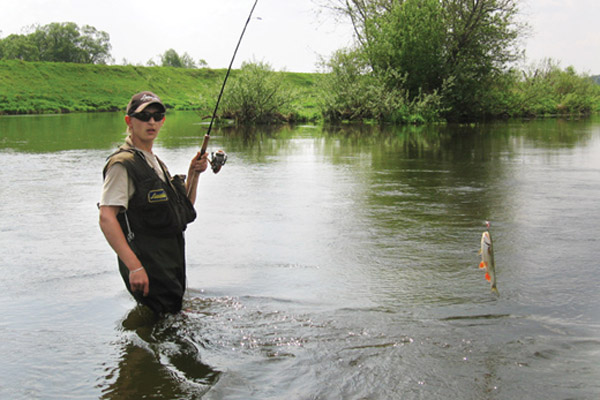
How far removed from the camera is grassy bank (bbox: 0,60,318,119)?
195ft

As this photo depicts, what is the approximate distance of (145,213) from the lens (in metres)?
3.69

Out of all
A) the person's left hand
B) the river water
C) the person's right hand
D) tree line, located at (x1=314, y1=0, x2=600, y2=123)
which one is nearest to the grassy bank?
tree line, located at (x1=314, y1=0, x2=600, y2=123)

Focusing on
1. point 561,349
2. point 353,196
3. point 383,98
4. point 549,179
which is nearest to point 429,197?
point 353,196

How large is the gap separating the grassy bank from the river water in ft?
98.2

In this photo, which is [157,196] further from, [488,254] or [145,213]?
[488,254]

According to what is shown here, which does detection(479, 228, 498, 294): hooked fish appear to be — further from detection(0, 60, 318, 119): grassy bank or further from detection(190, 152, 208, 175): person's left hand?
detection(0, 60, 318, 119): grassy bank

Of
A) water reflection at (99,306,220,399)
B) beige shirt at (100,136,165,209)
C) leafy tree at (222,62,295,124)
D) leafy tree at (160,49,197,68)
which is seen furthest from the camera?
leafy tree at (160,49,197,68)

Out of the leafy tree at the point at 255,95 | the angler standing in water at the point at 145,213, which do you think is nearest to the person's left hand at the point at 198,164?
the angler standing in water at the point at 145,213

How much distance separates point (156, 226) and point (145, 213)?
0.12m

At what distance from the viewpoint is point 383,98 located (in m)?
31.7

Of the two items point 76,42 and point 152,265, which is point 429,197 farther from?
point 76,42

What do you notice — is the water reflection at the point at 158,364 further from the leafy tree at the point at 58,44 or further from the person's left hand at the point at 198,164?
the leafy tree at the point at 58,44

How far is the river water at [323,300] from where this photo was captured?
3.20 metres

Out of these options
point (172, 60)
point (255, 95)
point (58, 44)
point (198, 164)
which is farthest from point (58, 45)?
point (198, 164)
